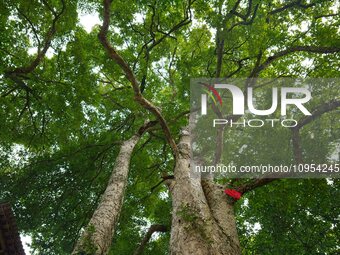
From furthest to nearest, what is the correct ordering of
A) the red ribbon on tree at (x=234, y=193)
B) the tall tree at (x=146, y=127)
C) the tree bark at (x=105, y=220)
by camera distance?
1. the tall tree at (x=146, y=127)
2. the red ribbon on tree at (x=234, y=193)
3. the tree bark at (x=105, y=220)

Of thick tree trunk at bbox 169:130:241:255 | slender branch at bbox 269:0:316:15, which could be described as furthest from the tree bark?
slender branch at bbox 269:0:316:15

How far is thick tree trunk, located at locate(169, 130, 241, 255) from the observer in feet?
12.7

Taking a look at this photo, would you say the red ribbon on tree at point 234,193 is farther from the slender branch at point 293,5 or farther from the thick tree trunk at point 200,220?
the slender branch at point 293,5

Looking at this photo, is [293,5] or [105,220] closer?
[105,220]

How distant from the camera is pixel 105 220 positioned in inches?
205

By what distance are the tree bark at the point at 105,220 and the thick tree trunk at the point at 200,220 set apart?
1261 mm

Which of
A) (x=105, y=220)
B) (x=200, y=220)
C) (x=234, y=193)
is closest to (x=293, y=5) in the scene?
(x=234, y=193)

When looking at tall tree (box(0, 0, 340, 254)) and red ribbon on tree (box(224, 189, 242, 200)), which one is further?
tall tree (box(0, 0, 340, 254))

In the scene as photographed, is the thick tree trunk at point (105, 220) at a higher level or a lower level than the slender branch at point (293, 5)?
lower

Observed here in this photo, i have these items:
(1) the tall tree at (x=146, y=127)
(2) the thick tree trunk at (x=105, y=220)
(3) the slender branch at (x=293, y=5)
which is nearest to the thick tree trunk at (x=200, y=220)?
(1) the tall tree at (x=146, y=127)

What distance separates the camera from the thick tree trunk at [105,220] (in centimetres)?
412

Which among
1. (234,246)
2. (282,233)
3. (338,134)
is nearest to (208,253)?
(234,246)

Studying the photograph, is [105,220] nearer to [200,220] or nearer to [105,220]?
[105,220]

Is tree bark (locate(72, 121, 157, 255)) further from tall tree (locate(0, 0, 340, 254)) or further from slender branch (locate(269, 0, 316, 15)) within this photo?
slender branch (locate(269, 0, 316, 15))
